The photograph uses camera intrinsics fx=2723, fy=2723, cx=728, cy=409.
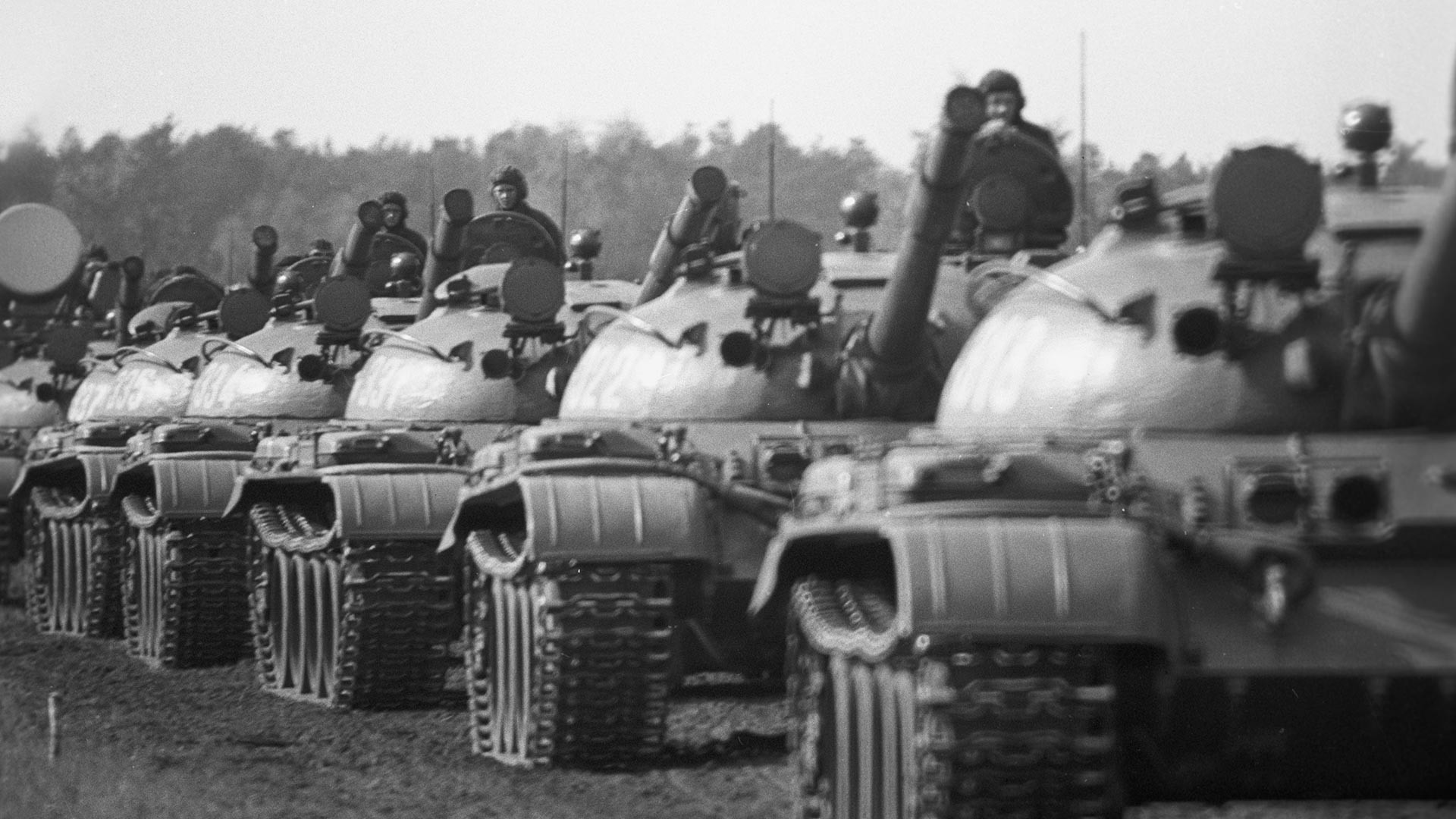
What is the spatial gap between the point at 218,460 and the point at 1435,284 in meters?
14.3

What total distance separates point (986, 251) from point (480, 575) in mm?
3632

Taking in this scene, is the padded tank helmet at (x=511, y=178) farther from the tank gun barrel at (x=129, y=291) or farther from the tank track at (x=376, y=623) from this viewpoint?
the tank gun barrel at (x=129, y=291)

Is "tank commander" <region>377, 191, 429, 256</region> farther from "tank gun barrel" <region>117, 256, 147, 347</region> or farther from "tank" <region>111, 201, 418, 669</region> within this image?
"tank gun barrel" <region>117, 256, 147, 347</region>

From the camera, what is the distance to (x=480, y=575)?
15258mm

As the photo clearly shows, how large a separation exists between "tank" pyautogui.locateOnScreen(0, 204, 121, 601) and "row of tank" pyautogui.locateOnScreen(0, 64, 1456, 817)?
5943 millimetres

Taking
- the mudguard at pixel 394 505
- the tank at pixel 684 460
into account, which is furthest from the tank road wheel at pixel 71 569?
the tank at pixel 684 460

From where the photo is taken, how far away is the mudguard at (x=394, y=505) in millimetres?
16797

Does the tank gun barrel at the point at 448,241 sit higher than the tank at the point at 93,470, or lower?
higher

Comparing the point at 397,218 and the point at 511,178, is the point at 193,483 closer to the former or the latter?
the point at 511,178

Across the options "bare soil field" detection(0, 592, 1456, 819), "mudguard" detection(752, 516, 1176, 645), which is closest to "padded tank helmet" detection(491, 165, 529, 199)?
"bare soil field" detection(0, 592, 1456, 819)

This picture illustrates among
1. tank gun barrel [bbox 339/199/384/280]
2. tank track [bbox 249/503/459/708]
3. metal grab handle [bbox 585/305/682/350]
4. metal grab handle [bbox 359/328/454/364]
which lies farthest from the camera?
tank gun barrel [bbox 339/199/384/280]

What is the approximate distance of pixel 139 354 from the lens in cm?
2719

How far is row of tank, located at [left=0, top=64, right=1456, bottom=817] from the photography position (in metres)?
9.04

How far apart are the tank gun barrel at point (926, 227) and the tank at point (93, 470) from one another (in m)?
11.9
